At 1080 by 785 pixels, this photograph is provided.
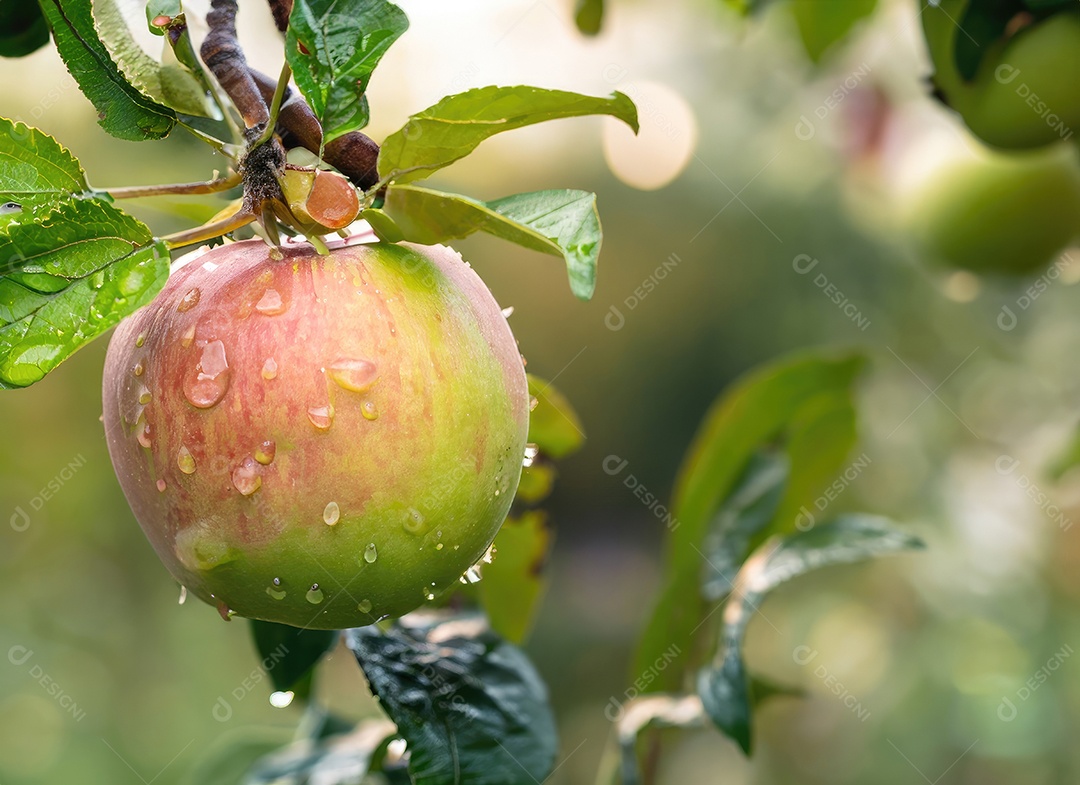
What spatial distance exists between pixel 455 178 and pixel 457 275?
7.46 ft

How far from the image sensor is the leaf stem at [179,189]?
0.34 metres

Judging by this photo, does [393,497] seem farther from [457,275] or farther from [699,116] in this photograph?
[699,116]

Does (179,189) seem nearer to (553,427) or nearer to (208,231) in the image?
(208,231)

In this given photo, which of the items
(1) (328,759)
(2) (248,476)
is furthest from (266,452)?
(1) (328,759)

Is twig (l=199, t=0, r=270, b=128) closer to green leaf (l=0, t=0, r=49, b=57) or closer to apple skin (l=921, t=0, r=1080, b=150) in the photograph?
green leaf (l=0, t=0, r=49, b=57)

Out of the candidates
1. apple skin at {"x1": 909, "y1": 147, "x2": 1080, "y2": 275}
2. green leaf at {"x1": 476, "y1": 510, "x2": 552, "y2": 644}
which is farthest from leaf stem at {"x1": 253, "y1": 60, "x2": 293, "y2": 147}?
apple skin at {"x1": 909, "y1": 147, "x2": 1080, "y2": 275}

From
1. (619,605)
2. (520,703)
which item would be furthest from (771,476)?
(619,605)

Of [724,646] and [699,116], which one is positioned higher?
[724,646]

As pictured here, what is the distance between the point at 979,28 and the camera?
60 cm

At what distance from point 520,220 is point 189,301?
125 millimetres

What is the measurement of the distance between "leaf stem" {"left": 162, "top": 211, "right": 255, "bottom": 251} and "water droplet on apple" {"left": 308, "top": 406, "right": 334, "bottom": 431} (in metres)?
0.08

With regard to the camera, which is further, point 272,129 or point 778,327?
point 778,327

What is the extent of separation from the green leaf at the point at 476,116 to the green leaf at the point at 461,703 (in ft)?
0.87

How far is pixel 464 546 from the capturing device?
1.16 feet
